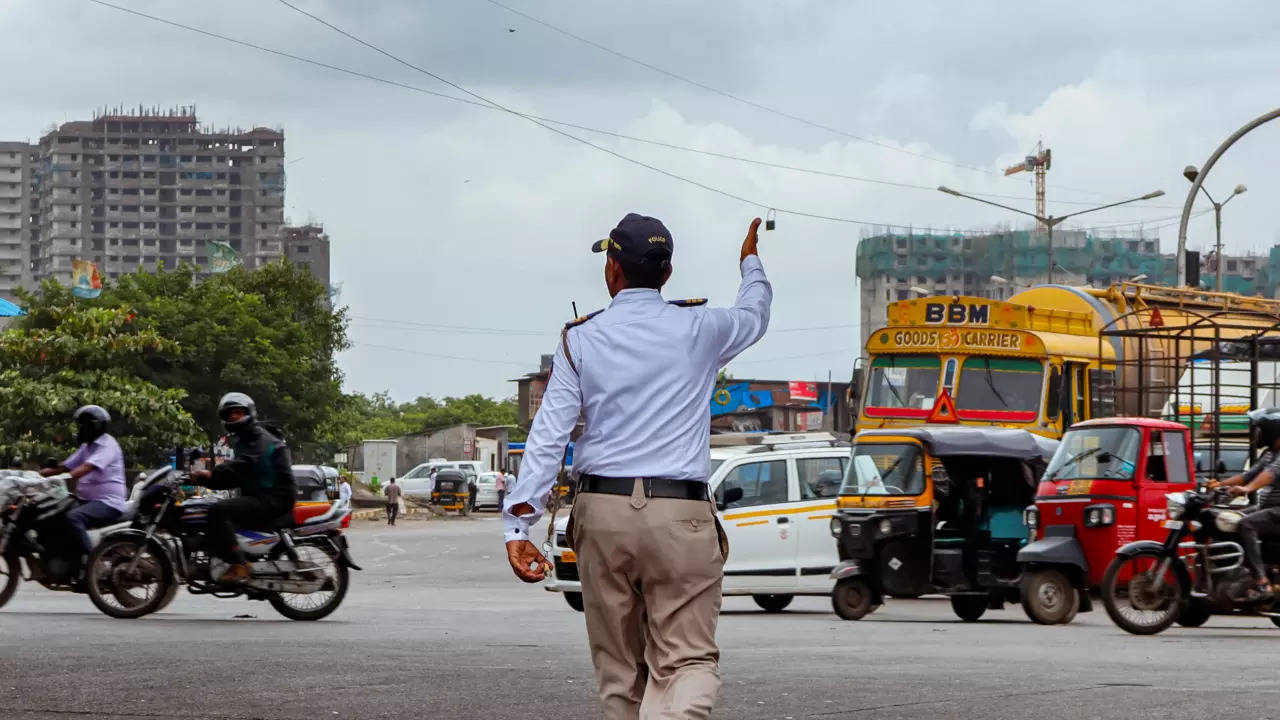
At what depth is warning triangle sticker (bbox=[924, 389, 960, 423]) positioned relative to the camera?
2323 cm

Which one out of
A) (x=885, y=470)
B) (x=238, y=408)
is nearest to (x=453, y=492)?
(x=885, y=470)

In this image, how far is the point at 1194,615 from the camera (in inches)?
602

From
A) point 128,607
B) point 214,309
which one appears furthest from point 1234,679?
point 214,309

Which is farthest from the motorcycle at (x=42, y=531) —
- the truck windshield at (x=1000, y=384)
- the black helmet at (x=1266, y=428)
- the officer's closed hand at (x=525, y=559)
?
the truck windshield at (x=1000, y=384)

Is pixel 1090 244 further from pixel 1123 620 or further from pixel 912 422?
pixel 1123 620

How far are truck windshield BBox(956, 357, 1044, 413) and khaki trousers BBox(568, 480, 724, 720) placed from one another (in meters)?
18.5

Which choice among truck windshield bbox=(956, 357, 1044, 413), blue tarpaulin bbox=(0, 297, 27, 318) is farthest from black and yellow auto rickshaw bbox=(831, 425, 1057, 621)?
blue tarpaulin bbox=(0, 297, 27, 318)

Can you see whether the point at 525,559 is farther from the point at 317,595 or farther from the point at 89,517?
the point at 89,517

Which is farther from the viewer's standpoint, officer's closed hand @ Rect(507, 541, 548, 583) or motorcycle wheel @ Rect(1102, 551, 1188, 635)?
motorcycle wheel @ Rect(1102, 551, 1188, 635)

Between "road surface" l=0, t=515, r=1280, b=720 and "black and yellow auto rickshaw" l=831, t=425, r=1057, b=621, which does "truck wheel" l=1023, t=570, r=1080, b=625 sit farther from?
"black and yellow auto rickshaw" l=831, t=425, r=1057, b=621

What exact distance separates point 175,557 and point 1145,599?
7.71m

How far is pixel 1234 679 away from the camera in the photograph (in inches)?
371

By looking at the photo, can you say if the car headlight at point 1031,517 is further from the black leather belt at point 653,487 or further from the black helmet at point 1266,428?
the black leather belt at point 653,487

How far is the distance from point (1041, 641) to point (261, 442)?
6.05 m
